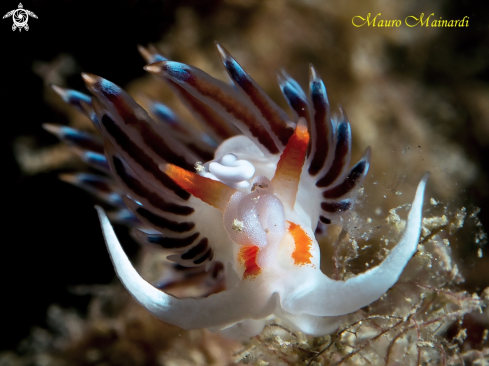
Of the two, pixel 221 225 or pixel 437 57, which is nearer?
pixel 221 225

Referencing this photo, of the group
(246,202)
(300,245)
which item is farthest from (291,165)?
(300,245)

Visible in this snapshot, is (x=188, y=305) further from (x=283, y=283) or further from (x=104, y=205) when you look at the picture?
(x=104, y=205)

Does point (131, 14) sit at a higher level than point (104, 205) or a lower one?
higher

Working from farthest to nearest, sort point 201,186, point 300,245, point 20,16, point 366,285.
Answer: point 20,16 < point 300,245 < point 201,186 < point 366,285

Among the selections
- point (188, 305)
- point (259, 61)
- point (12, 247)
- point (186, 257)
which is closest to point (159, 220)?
point (186, 257)

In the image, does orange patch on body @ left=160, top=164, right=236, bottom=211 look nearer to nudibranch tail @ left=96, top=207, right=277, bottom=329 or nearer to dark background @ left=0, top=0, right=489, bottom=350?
nudibranch tail @ left=96, top=207, right=277, bottom=329

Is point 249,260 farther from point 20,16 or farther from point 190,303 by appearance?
point 20,16
